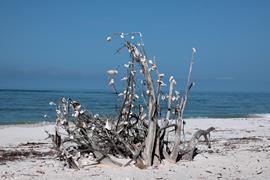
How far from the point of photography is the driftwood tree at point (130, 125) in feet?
29.7

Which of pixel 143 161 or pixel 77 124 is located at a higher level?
pixel 77 124

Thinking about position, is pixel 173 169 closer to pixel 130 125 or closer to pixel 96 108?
pixel 130 125

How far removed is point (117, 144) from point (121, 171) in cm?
82

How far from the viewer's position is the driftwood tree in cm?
906

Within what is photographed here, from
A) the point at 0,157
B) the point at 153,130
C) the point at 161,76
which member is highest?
the point at 161,76

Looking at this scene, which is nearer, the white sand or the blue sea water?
the white sand

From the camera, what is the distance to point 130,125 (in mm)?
9562

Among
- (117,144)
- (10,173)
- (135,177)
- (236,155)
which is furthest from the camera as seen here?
(236,155)

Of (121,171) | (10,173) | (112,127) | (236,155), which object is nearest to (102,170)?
(121,171)

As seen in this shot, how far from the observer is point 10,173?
29.1ft

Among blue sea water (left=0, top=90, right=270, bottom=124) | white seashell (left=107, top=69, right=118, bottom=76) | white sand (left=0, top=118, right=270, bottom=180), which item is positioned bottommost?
white sand (left=0, top=118, right=270, bottom=180)

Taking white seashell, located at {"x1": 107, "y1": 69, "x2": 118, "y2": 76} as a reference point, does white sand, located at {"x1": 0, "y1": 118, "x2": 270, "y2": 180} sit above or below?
below

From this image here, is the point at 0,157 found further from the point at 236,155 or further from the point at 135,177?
the point at 236,155

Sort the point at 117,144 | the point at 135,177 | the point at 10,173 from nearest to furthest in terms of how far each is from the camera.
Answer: the point at 135,177
the point at 10,173
the point at 117,144
